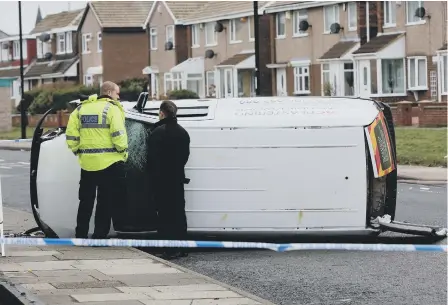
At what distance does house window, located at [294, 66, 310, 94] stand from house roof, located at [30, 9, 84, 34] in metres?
32.1

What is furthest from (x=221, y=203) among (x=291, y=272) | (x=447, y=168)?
(x=447, y=168)

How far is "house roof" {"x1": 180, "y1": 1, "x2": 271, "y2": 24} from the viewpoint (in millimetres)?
63244

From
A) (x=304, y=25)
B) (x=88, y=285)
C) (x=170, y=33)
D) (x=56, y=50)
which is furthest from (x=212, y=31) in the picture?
(x=88, y=285)

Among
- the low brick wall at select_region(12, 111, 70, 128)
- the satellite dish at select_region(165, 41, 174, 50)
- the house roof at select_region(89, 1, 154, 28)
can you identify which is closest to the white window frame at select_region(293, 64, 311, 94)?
the low brick wall at select_region(12, 111, 70, 128)

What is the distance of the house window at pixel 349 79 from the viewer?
5470 centimetres

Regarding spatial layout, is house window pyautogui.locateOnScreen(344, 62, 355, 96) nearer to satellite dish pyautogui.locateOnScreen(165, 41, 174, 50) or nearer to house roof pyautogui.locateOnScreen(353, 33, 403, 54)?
house roof pyautogui.locateOnScreen(353, 33, 403, 54)

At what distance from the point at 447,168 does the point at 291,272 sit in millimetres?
15776

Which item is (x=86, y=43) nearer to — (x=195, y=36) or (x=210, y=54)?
(x=195, y=36)

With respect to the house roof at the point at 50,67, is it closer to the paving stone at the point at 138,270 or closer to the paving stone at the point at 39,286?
the paving stone at the point at 138,270

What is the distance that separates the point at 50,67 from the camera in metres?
87.9

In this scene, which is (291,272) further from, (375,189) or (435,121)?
(435,121)

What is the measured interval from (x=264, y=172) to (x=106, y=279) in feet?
9.20

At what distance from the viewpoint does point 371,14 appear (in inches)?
2082

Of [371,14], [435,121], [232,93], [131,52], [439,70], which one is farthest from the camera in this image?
[131,52]
